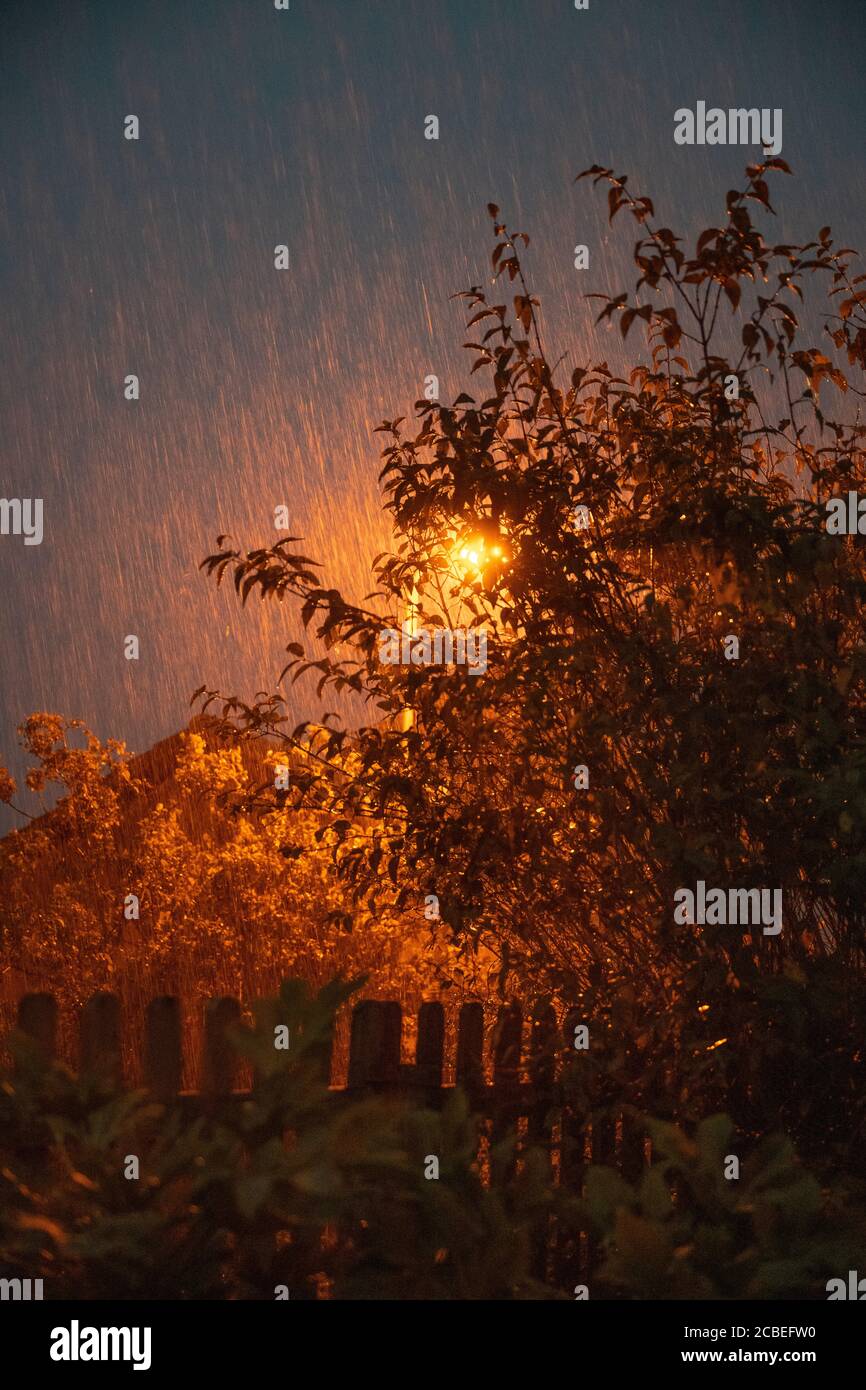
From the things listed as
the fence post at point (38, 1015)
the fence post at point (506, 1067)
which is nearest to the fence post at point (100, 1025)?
the fence post at point (38, 1015)

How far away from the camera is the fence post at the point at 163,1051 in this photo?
3340mm

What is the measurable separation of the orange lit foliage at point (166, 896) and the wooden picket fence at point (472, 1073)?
3.43 meters

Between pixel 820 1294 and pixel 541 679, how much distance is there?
67.2 inches

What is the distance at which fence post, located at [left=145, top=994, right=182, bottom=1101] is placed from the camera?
3340 mm

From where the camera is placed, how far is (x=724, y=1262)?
173cm

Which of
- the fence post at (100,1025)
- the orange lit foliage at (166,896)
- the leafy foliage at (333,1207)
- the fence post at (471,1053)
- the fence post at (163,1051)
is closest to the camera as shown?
the leafy foliage at (333,1207)

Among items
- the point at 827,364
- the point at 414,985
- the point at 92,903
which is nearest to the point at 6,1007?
the point at 92,903

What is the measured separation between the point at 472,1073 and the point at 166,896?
420 centimetres

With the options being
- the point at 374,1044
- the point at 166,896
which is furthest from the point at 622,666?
the point at 166,896

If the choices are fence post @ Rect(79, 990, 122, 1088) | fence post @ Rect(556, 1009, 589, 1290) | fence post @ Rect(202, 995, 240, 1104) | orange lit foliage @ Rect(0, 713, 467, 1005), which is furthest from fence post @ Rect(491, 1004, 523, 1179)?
orange lit foliage @ Rect(0, 713, 467, 1005)

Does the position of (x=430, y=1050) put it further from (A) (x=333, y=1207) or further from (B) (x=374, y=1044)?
(A) (x=333, y=1207)

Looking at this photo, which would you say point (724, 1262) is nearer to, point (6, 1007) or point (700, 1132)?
point (700, 1132)

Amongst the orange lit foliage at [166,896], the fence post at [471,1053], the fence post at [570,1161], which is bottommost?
the fence post at [570,1161]

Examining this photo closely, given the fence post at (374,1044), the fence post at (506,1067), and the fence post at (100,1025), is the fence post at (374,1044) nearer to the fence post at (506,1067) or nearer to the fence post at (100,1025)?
the fence post at (506,1067)
